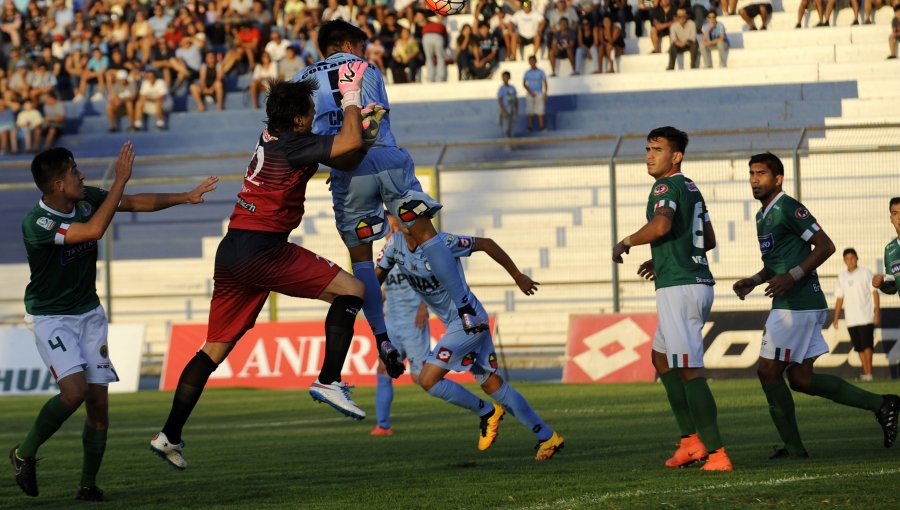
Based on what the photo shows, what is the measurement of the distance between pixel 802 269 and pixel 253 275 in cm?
421

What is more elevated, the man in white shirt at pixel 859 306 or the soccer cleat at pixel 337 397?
the soccer cleat at pixel 337 397

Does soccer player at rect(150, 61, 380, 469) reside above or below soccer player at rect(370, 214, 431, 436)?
above

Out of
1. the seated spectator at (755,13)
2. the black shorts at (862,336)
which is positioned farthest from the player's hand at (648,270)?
the seated spectator at (755,13)

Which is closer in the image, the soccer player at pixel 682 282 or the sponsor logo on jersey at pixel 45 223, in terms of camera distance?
the sponsor logo on jersey at pixel 45 223

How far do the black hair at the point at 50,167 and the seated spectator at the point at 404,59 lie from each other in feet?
75.4

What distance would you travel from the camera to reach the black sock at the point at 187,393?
356 inches

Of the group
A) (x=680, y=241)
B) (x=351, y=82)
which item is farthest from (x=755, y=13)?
(x=351, y=82)

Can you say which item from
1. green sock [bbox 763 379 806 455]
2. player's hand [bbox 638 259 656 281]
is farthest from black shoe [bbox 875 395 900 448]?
player's hand [bbox 638 259 656 281]

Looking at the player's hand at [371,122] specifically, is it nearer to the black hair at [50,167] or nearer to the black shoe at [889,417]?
the black hair at [50,167]

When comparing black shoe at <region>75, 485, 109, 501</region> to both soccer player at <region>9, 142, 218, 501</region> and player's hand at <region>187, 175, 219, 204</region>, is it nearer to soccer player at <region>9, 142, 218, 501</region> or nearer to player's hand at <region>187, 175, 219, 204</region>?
soccer player at <region>9, 142, 218, 501</region>

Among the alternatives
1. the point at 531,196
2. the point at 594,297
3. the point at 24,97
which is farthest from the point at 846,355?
the point at 24,97

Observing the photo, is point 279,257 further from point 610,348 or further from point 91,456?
point 610,348

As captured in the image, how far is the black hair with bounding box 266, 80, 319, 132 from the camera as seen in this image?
8.84m

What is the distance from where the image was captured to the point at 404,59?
1253 inches
